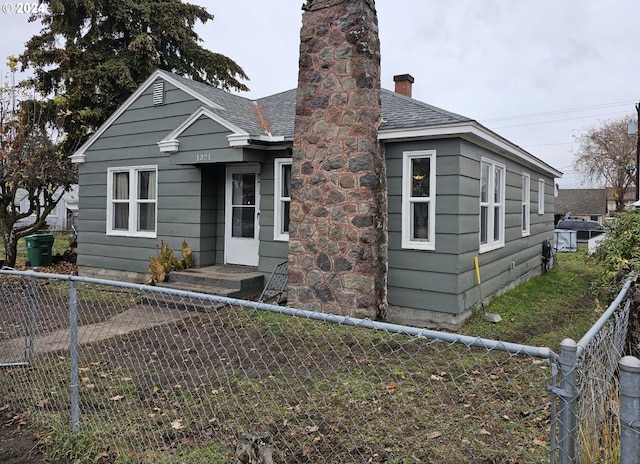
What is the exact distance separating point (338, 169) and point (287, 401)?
3.94 meters

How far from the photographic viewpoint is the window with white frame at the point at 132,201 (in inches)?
395

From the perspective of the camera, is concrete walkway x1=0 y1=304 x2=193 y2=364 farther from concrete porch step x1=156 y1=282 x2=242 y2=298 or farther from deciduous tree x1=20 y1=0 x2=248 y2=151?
deciduous tree x1=20 y1=0 x2=248 y2=151

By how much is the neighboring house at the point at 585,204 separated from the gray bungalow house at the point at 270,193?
44.7 m

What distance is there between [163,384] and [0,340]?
3201 mm

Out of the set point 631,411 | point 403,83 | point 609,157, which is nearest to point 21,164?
point 403,83

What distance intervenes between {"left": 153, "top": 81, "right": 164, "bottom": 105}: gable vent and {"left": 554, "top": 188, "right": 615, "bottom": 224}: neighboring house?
158ft

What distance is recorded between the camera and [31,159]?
37.8 ft

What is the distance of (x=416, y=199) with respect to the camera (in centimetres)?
707

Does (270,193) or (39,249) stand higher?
(270,193)

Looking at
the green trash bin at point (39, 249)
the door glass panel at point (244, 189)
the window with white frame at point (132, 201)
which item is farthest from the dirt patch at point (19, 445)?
the green trash bin at point (39, 249)

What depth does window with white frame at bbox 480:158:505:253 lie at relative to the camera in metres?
8.05

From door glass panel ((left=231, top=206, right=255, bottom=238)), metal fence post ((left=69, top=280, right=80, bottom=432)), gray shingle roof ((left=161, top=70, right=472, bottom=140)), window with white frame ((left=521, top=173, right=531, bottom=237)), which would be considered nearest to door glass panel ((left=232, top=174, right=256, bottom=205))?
door glass panel ((left=231, top=206, right=255, bottom=238))

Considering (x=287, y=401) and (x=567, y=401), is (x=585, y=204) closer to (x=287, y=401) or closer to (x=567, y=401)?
(x=287, y=401)

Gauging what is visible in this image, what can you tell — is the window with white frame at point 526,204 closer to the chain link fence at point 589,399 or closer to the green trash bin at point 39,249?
the chain link fence at point 589,399
